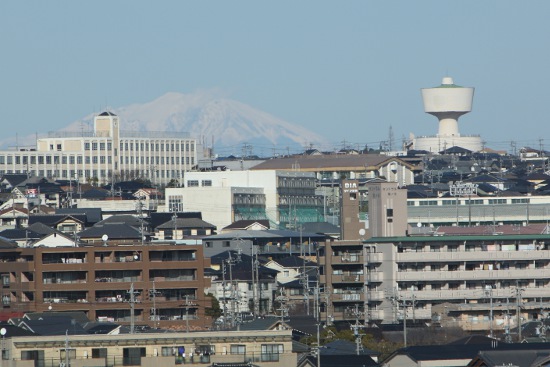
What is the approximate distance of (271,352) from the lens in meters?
46.3

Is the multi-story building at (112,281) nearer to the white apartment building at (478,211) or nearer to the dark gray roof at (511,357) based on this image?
the dark gray roof at (511,357)

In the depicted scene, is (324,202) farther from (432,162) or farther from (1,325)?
(1,325)

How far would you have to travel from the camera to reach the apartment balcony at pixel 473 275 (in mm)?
68625

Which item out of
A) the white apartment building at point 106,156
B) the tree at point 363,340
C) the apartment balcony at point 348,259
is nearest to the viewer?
the tree at point 363,340

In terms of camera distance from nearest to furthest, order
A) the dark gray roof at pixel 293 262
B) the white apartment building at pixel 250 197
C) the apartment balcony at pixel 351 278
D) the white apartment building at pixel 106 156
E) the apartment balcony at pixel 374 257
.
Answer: the apartment balcony at pixel 374 257 < the apartment balcony at pixel 351 278 < the dark gray roof at pixel 293 262 < the white apartment building at pixel 250 197 < the white apartment building at pixel 106 156

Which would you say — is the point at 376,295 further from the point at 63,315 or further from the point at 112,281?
the point at 63,315

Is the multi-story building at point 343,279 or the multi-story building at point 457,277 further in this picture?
the multi-story building at point 343,279

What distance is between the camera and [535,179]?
497 ft

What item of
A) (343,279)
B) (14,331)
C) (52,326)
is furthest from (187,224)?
(14,331)

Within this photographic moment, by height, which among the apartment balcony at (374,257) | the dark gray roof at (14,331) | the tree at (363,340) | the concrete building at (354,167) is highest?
the concrete building at (354,167)

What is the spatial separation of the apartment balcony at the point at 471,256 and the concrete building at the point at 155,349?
22.7m

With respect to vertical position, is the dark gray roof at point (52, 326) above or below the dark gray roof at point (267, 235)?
above

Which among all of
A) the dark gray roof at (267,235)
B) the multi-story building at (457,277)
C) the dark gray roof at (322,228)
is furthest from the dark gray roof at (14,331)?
the dark gray roof at (322,228)

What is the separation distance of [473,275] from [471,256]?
2.46ft
